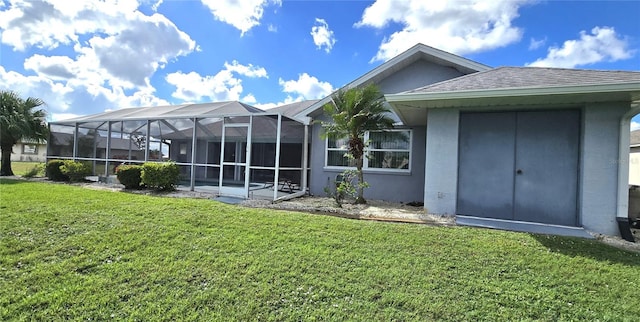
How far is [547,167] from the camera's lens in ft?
21.2

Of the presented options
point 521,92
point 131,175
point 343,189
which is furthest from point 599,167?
point 131,175

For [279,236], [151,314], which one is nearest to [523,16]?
[279,236]

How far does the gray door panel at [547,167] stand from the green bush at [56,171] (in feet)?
59.9

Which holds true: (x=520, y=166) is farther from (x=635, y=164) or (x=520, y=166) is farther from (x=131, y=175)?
(x=635, y=164)

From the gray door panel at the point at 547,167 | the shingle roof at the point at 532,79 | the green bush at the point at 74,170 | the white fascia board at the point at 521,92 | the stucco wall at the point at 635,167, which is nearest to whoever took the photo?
the white fascia board at the point at 521,92

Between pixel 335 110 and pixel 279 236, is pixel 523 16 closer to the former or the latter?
pixel 335 110

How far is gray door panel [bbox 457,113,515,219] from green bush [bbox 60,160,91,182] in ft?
52.1

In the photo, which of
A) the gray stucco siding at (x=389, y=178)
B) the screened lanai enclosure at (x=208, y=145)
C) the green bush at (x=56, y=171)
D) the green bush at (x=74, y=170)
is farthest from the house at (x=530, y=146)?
the green bush at (x=56, y=171)

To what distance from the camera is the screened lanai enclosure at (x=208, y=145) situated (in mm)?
10000

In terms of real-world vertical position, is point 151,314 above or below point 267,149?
below

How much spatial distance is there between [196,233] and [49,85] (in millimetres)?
18009

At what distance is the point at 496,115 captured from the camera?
22.4 ft

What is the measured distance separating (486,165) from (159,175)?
35.4 feet

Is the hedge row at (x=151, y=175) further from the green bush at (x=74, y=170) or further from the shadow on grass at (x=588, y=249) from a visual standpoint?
the shadow on grass at (x=588, y=249)
